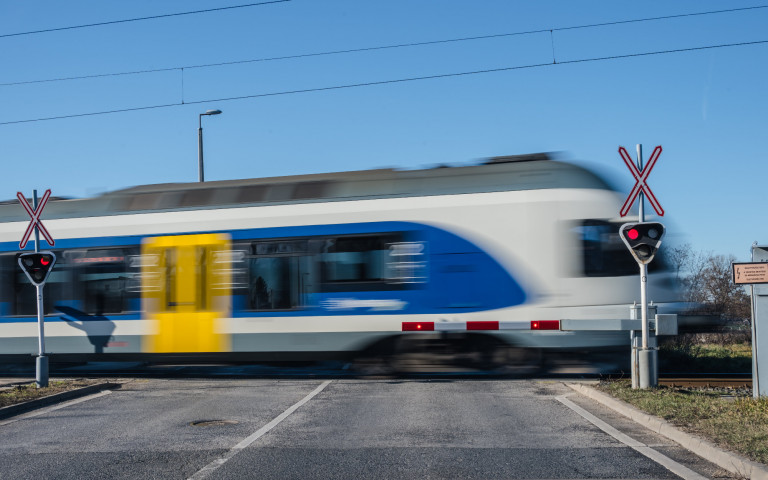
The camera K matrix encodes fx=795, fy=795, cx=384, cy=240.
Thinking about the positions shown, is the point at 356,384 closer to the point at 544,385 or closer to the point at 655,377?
the point at 544,385

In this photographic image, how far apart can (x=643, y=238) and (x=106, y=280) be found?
9770mm

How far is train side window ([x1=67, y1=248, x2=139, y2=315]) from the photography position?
49.0 ft

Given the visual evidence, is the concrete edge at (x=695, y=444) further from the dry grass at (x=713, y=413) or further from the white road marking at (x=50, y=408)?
the white road marking at (x=50, y=408)

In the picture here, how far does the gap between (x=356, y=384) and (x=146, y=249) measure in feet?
15.7

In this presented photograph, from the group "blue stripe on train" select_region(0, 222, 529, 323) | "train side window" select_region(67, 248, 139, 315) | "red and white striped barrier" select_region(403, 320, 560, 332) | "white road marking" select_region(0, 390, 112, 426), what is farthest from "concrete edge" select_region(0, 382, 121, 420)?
"red and white striped barrier" select_region(403, 320, 560, 332)

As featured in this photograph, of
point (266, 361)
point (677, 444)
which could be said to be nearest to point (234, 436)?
point (677, 444)

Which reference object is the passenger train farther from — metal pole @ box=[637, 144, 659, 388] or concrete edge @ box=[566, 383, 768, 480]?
concrete edge @ box=[566, 383, 768, 480]

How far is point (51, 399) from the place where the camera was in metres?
11.7

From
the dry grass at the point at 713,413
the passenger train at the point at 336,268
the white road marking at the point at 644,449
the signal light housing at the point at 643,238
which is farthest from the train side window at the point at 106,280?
the signal light housing at the point at 643,238

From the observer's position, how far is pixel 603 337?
13.0 meters

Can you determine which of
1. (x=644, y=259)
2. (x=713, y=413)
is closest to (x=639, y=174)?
(x=644, y=259)

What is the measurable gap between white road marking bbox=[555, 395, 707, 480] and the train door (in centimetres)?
686

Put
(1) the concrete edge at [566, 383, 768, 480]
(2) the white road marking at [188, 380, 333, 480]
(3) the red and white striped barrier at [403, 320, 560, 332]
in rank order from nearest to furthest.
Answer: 1. (1) the concrete edge at [566, 383, 768, 480]
2. (2) the white road marking at [188, 380, 333, 480]
3. (3) the red and white striped barrier at [403, 320, 560, 332]

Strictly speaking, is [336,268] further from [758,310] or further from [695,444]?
[695,444]
